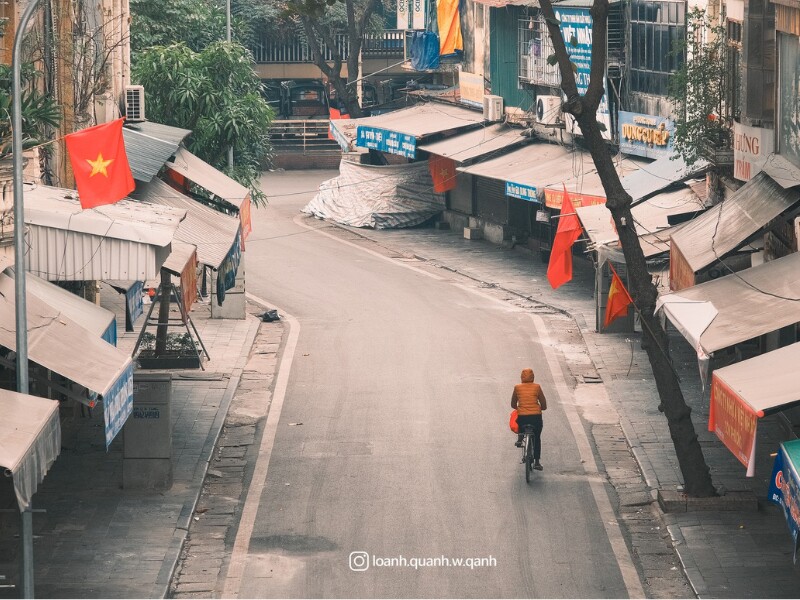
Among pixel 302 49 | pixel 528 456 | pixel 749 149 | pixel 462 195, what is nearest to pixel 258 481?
pixel 528 456

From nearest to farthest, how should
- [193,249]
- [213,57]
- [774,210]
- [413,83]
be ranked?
[774,210] → [193,249] → [213,57] → [413,83]

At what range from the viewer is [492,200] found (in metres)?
36.1

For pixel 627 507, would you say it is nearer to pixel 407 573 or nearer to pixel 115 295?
pixel 407 573

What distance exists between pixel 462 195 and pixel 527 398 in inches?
875

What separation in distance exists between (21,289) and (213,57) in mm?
18357

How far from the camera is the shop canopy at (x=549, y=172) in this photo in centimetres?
2795

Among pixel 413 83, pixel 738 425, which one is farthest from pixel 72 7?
pixel 413 83

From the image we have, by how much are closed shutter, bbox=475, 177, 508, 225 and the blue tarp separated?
6134 mm

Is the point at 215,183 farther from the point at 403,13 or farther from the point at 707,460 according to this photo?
the point at 403,13

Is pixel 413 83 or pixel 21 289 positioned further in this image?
pixel 413 83

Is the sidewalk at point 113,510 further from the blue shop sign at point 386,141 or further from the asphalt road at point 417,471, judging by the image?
the blue shop sign at point 386,141

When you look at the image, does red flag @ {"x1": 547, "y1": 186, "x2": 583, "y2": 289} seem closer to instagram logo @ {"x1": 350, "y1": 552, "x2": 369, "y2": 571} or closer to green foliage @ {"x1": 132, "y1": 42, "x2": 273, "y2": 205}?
green foliage @ {"x1": 132, "y1": 42, "x2": 273, "y2": 205}

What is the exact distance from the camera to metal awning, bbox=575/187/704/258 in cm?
2203

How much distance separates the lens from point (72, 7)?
69.1 ft
